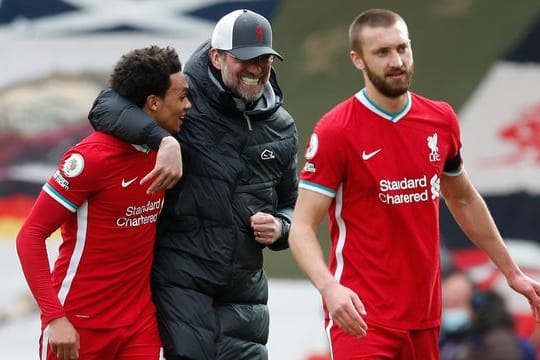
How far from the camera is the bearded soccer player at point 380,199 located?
186 inches

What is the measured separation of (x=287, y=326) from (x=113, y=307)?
340 cm

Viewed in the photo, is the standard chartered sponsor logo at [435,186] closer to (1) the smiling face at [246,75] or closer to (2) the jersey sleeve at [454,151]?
(2) the jersey sleeve at [454,151]

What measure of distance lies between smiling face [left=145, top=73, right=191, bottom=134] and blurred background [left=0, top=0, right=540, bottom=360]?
10.6 ft

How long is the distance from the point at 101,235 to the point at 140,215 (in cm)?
17

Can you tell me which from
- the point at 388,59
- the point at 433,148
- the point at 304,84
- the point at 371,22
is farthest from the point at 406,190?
the point at 304,84

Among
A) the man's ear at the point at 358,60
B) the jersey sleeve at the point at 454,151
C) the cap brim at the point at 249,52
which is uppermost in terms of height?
the man's ear at the point at 358,60

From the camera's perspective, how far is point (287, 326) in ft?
27.4

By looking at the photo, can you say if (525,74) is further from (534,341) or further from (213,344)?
(213,344)

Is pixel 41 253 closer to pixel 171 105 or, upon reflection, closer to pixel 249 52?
pixel 171 105

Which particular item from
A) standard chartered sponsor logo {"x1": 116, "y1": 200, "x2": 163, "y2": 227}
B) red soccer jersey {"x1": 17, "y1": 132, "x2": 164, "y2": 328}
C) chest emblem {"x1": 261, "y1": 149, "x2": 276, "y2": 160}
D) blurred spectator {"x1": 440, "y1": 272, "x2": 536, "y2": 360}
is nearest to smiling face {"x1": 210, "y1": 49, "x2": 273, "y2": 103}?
chest emblem {"x1": 261, "y1": 149, "x2": 276, "y2": 160}

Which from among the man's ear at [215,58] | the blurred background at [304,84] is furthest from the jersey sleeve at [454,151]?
the blurred background at [304,84]

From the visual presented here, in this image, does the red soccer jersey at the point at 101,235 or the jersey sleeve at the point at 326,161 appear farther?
the red soccer jersey at the point at 101,235

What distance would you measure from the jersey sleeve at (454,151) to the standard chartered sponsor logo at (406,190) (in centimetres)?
17

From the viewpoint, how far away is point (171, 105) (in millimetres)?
5047
